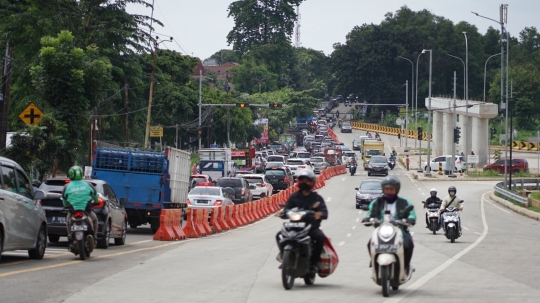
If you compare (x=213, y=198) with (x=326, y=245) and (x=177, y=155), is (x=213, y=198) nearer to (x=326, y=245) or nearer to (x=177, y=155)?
(x=177, y=155)

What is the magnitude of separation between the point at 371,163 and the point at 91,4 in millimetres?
29132

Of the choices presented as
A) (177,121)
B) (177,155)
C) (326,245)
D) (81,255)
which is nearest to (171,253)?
(81,255)

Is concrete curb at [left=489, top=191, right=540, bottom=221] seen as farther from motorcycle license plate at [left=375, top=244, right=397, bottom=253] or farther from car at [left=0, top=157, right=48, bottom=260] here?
motorcycle license plate at [left=375, top=244, right=397, bottom=253]

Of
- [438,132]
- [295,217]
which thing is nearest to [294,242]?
[295,217]

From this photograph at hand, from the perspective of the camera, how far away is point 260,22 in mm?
141875

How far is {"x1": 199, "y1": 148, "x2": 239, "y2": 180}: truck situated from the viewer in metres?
61.1

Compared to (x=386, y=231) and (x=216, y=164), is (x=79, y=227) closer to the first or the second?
(x=386, y=231)

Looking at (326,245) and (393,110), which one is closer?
(326,245)

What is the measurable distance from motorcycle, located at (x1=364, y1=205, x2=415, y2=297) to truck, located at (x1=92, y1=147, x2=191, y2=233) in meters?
19.1

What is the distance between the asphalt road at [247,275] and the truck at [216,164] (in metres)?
32.0

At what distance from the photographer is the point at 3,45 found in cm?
5341

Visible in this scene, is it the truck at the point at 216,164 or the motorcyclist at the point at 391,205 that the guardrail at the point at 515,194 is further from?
the motorcyclist at the point at 391,205

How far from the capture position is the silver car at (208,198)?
3683cm

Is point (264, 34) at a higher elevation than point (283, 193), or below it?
higher
